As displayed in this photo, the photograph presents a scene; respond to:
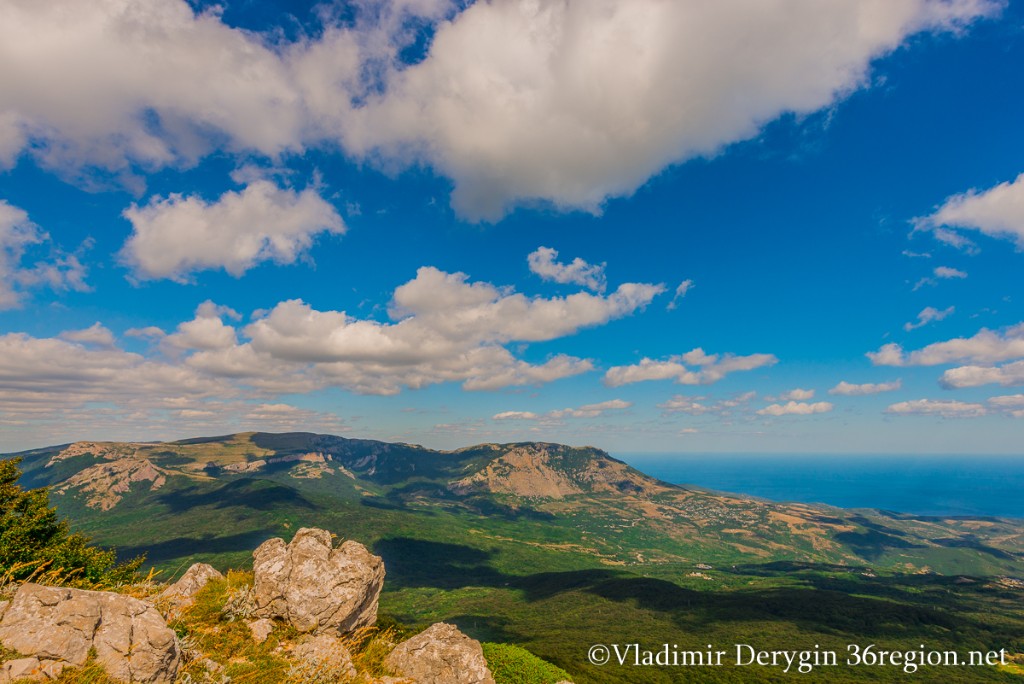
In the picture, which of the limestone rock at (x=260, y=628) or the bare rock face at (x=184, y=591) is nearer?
the bare rock face at (x=184, y=591)

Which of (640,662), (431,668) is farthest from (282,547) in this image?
(640,662)

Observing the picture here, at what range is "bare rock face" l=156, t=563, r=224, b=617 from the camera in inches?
804

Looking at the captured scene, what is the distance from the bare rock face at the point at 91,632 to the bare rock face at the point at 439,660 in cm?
1227

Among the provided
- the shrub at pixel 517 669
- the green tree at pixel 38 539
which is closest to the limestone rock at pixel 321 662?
the shrub at pixel 517 669

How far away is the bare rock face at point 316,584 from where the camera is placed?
83.7 ft

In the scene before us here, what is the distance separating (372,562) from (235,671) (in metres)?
15.6

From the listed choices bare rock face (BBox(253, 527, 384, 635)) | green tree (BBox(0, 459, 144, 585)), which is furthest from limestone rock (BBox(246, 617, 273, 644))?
green tree (BBox(0, 459, 144, 585))

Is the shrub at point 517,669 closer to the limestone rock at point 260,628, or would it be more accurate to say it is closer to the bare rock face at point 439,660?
the bare rock face at point 439,660

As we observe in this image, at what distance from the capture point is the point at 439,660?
78.0 ft

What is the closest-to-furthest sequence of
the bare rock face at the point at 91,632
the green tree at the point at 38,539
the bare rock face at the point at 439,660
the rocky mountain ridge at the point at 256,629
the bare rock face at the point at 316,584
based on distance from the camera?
1. the bare rock face at the point at 91,632
2. the rocky mountain ridge at the point at 256,629
3. the bare rock face at the point at 439,660
4. the bare rock face at the point at 316,584
5. the green tree at the point at 38,539

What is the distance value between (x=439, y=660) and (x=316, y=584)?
30.2ft

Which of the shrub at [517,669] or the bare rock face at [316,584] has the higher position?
the bare rock face at [316,584]

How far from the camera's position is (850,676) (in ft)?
467

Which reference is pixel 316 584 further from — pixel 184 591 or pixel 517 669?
pixel 517 669
